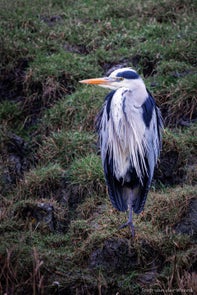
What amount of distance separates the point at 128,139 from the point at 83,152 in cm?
149

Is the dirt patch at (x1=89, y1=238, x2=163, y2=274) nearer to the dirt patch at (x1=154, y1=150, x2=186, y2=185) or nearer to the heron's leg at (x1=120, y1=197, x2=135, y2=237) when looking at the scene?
the heron's leg at (x1=120, y1=197, x2=135, y2=237)

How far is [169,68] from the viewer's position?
21.6 feet

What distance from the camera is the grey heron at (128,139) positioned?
14.8 feet

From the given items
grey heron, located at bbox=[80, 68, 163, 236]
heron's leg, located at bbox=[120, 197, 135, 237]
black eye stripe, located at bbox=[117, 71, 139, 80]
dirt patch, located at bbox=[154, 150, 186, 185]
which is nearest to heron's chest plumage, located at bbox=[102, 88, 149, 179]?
grey heron, located at bbox=[80, 68, 163, 236]

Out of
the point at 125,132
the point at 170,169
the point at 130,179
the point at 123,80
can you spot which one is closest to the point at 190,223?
the point at 130,179

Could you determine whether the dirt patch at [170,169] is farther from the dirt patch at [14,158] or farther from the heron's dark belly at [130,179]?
the dirt patch at [14,158]

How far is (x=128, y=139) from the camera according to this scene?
4527 millimetres

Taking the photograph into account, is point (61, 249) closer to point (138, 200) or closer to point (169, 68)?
point (138, 200)

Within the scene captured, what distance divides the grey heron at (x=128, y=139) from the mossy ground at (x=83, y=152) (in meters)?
0.31

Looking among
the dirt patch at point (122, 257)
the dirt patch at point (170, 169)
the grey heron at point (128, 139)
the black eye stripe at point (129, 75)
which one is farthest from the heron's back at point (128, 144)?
the dirt patch at point (170, 169)

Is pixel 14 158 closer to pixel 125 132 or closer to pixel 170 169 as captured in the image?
pixel 170 169

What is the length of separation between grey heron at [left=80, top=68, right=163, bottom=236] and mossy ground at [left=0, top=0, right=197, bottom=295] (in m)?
0.31

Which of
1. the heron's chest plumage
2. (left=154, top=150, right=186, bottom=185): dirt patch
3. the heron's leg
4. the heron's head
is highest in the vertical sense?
the heron's head

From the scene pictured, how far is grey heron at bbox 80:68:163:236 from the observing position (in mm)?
4516
